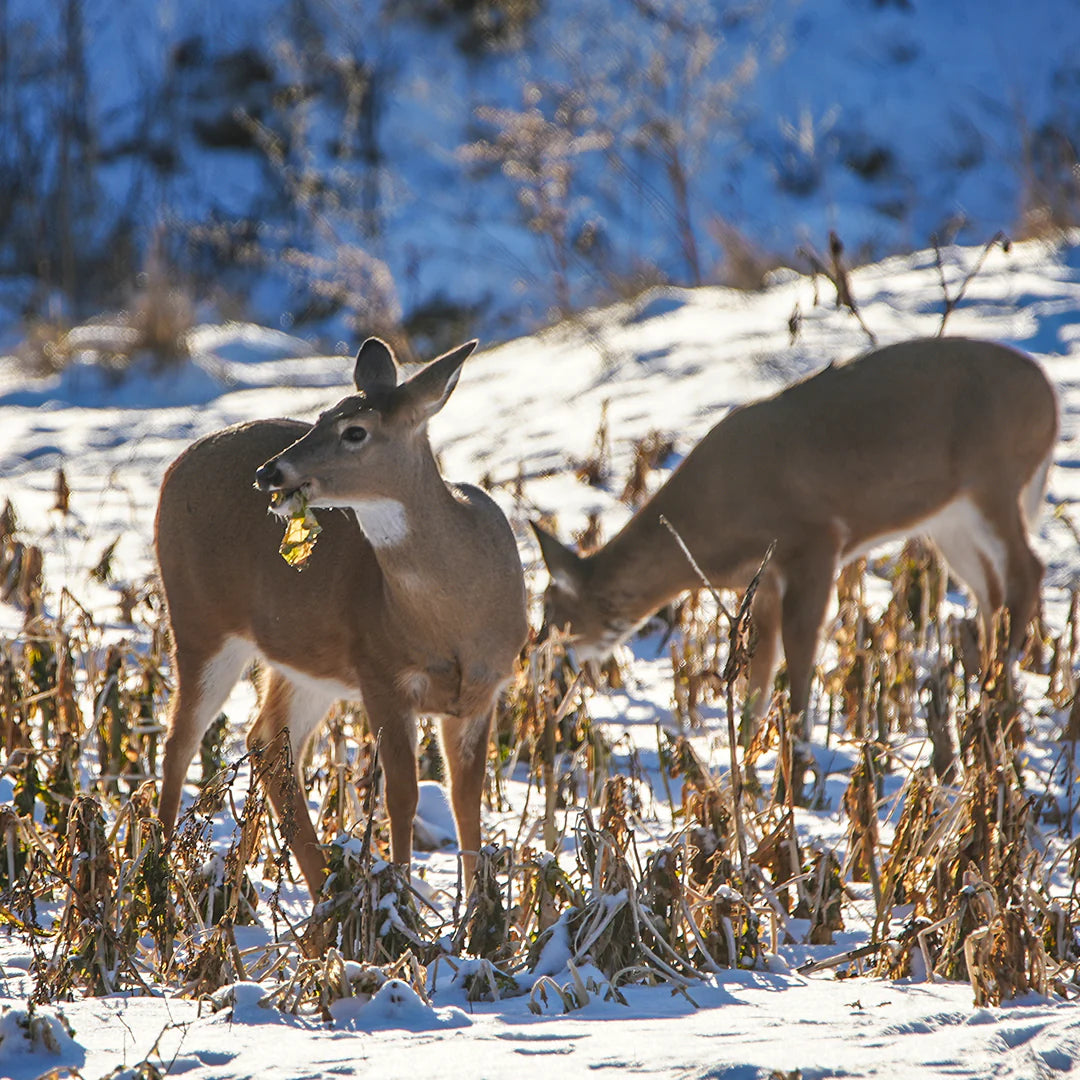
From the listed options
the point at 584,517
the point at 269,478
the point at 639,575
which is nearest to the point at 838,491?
the point at 639,575

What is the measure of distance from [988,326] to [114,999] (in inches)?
369

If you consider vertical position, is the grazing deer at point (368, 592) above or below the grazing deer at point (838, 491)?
below

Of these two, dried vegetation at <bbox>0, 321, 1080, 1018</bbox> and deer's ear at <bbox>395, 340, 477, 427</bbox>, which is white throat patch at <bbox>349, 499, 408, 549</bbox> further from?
dried vegetation at <bbox>0, 321, 1080, 1018</bbox>

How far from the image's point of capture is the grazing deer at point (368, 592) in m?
4.73

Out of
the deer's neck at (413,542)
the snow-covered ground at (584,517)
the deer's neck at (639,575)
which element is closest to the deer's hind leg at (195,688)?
the snow-covered ground at (584,517)

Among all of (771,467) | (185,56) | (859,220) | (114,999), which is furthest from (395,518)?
(185,56)

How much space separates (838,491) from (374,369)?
132 inches

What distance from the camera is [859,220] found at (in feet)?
76.1

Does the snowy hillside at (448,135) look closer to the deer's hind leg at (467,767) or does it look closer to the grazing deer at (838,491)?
the grazing deer at (838,491)

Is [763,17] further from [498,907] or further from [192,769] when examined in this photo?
[498,907]

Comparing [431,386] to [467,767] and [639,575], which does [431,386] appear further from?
[639,575]

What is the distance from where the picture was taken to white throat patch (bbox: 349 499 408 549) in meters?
4.78

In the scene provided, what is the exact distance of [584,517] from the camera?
9906 mm

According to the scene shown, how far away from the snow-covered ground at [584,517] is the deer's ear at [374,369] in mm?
1366
